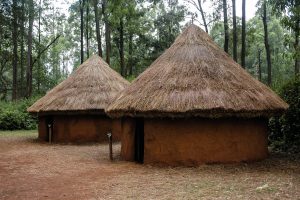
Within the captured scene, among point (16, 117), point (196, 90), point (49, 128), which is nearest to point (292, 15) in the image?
point (196, 90)

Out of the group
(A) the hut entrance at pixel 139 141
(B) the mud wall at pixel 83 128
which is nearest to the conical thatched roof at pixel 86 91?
(B) the mud wall at pixel 83 128

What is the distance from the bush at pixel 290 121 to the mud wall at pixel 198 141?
325cm

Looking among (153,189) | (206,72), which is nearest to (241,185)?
(153,189)

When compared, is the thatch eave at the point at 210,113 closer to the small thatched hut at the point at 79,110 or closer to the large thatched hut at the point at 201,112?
the large thatched hut at the point at 201,112

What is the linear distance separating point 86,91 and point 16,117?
31.2ft

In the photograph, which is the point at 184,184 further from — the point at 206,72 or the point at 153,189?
the point at 206,72

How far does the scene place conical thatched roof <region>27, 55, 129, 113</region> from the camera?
1822 centimetres

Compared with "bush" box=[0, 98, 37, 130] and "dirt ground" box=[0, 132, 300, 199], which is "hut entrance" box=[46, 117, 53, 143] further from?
"bush" box=[0, 98, 37, 130]

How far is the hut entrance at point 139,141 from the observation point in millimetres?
12805

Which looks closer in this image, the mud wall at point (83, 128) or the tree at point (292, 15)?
the tree at point (292, 15)

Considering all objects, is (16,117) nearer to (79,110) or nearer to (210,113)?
(79,110)

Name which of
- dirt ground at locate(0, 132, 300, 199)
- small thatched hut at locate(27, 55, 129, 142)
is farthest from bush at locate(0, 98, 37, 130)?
dirt ground at locate(0, 132, 300, 199)

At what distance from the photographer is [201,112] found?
10930 millimetres

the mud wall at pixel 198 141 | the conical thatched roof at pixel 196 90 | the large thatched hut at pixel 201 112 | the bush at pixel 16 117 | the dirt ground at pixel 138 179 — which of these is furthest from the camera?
the bush at pixel 16 117
